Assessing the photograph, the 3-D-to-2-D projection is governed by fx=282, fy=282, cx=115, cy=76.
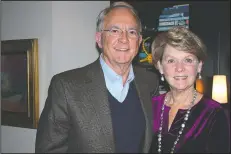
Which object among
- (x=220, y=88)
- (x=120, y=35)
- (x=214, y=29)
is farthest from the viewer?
(x=214, y=29)

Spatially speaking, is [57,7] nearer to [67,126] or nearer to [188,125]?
[67,126]

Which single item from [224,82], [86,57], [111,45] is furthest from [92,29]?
[224,82]

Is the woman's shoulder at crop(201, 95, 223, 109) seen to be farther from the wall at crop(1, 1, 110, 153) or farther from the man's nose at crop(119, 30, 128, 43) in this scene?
the wall at crop(1, 1, 110, 153)

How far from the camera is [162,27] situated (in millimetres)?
3297

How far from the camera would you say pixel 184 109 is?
163cm

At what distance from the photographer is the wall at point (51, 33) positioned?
2.72m

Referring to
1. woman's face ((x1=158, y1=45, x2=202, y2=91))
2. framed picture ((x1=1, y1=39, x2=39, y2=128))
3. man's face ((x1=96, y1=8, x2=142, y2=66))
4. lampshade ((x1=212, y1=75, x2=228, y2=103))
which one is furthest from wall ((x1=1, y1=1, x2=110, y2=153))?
lampshade ((x1=212, y1=75, x2=228, y2=103))

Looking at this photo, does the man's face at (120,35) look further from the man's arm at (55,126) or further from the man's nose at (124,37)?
the man's arm at (55,126)

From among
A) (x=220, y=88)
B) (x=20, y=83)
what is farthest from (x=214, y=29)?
(x=20, y=83)

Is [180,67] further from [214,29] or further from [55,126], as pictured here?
[214,29]

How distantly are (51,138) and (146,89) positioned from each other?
0.64m

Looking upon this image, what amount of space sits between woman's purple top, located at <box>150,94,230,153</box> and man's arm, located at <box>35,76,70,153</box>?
0.50 m

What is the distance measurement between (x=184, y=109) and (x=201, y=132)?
0.20 m

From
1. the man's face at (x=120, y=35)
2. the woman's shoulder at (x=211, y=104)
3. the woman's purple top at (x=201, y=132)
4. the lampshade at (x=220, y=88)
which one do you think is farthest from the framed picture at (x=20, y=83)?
the lampshade at (x=220, y=88)
